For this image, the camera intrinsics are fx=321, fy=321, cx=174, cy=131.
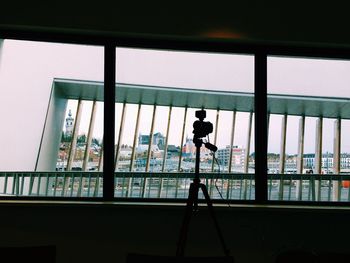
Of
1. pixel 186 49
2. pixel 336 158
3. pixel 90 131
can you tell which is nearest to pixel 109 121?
pixel 90 131

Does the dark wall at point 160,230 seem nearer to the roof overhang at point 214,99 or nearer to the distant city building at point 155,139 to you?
the distant city building at point 155,139

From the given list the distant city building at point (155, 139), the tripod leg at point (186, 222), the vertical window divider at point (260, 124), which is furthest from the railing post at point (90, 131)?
the vertical window divider at point (260, 124)

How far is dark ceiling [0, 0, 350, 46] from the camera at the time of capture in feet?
9.79

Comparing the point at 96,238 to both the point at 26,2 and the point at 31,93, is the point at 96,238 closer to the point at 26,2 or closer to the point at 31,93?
the point at 31,93

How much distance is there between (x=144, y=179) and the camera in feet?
11.0

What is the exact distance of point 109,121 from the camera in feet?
10.4

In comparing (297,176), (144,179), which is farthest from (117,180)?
(297,176)

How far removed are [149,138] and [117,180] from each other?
53 cm

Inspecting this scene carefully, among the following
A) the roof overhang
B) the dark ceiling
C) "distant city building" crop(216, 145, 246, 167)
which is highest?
the dark ceiling

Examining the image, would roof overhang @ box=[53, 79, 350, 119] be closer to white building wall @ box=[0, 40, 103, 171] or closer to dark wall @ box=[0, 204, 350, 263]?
white building wall @ box=[0, 40, 103, 171]

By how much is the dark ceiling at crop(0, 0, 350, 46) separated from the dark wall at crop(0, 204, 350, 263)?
1647 mm

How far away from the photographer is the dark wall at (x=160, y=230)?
2918 mm

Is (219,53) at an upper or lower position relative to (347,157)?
upper

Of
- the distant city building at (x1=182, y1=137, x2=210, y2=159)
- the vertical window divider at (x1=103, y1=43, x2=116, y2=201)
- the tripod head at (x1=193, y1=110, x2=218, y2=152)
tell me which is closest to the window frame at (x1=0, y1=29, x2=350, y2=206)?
the vertical window divider at (x1=103, y1=43, x2=116, y2=201)
